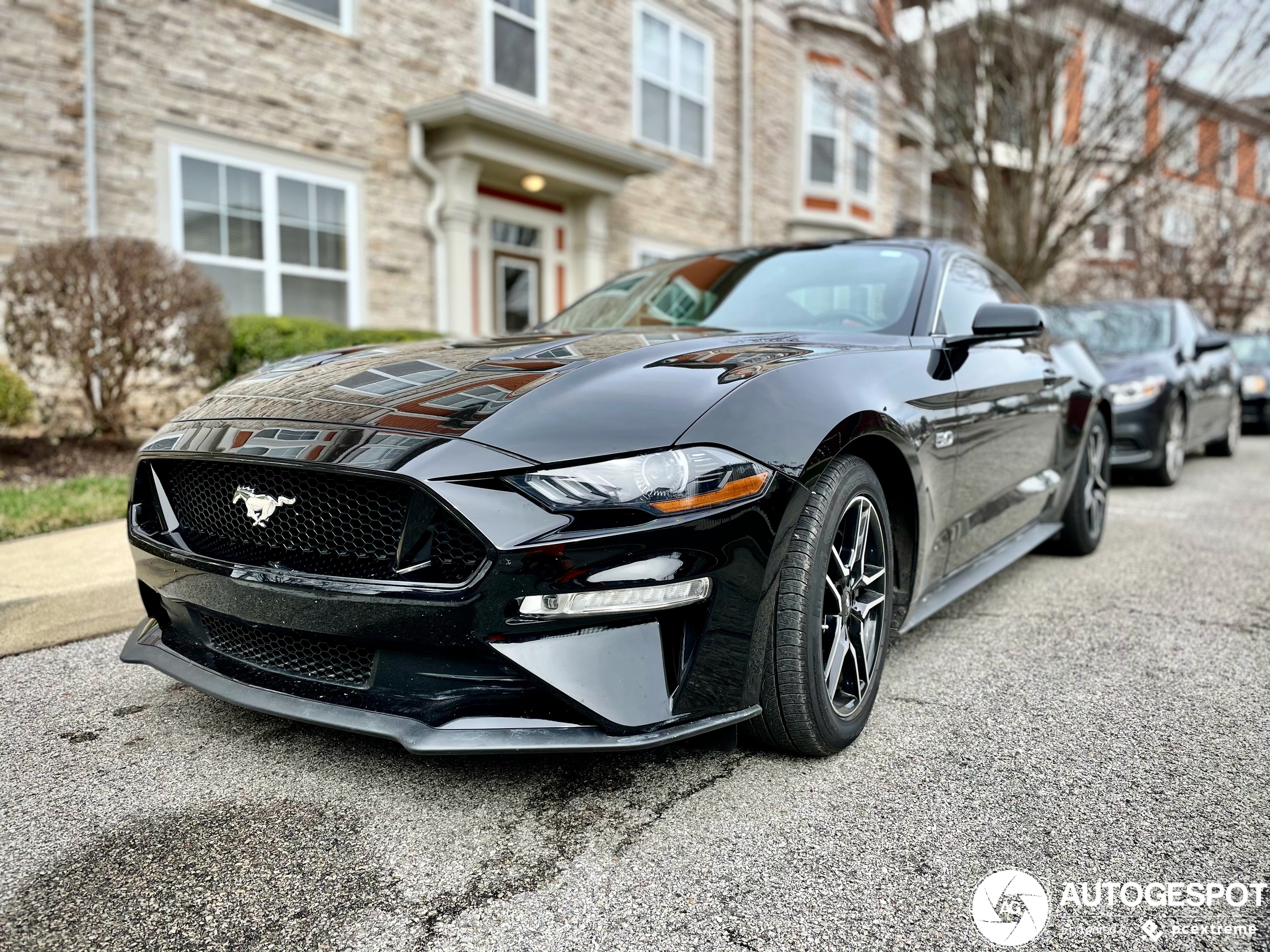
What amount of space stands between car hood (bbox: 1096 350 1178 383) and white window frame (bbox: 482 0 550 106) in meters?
7.22

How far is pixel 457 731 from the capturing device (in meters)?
1.92

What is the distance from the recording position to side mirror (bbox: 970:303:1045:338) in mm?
3242

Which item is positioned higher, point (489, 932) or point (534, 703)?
point (534, 703)

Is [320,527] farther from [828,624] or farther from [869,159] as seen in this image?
[869,159]

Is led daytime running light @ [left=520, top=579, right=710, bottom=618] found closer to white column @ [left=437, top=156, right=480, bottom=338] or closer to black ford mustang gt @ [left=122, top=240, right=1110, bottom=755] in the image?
black ford mustang gt @ [left=122, top=240, right=1110, bottom=755]

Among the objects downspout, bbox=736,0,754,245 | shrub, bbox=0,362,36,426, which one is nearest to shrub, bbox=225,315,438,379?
shrub, bbox=0,362,36,426

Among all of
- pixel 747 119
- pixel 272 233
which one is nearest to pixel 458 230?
pixel 272 233

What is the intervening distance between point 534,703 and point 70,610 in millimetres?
2279

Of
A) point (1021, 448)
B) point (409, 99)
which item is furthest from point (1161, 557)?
point (409, 99)

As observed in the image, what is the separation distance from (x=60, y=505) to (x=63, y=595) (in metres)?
1.74

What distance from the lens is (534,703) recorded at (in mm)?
1950

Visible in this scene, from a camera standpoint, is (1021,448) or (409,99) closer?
(1021,448)

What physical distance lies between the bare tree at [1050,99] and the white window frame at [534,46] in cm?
423

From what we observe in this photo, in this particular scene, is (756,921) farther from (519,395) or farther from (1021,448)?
(1021,448)
